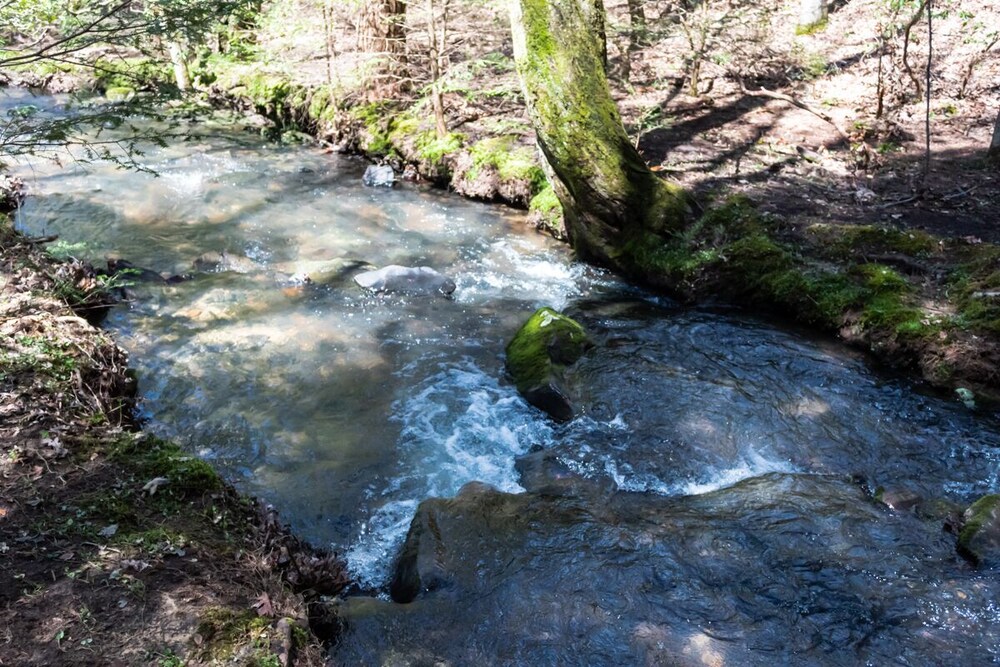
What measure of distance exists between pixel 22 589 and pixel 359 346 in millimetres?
4692

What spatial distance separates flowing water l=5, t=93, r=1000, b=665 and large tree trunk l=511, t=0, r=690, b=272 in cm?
92

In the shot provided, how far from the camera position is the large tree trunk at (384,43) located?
1333 cm

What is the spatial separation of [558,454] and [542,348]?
1.48 metres

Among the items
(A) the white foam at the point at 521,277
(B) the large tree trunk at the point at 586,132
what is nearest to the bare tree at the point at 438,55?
(B) the large tree trunk at the point at 586,132

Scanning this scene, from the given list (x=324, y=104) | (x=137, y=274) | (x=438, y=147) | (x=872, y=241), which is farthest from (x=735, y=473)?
(x=324, y=104)

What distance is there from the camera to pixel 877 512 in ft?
17.0

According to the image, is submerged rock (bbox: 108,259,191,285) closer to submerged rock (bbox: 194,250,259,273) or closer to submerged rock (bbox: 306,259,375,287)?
submerged rock (bbox: 194,250,259,273)

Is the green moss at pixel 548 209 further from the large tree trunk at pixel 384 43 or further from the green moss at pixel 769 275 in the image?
the large tree trunk at pixel 384 43

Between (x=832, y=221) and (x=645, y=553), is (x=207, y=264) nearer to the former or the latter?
(x=645, y=553)

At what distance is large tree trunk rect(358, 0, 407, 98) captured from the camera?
13.3 m

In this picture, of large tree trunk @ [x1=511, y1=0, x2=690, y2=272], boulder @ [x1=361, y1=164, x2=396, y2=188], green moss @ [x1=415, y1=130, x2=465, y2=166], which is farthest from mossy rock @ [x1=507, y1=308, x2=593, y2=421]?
boulder @ [x1=361, y1=164, x2=396, y2=188]

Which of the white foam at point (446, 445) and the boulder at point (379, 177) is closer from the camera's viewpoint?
the white foam at point (446, 445)

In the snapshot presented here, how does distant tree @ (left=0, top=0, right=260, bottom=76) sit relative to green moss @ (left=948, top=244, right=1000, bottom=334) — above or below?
above

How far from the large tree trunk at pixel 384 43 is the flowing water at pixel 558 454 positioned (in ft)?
14.8
